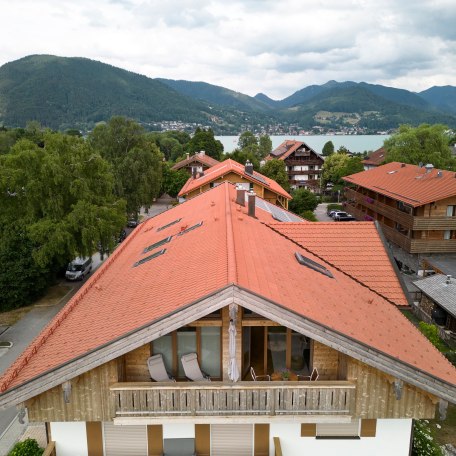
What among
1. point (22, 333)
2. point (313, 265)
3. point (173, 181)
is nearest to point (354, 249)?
point (313, 265)

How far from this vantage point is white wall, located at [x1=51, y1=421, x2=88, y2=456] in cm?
1148

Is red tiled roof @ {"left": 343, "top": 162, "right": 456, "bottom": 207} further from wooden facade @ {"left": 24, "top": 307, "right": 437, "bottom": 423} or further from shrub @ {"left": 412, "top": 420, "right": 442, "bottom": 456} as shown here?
wooden facade @ {"left": 24, "top": 307, "right": 437, "bottom": 423}

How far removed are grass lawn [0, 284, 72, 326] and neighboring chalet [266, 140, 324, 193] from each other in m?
54.1

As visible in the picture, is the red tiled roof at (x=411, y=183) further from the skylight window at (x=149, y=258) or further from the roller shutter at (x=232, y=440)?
the roller shutter at (x=232, y=440)

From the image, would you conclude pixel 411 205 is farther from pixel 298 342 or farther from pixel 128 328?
pixel 128 328

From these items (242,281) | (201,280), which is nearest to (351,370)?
(242,281)

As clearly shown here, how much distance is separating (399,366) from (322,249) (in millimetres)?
7890

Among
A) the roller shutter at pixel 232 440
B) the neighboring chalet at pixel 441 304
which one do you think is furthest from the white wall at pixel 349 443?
the neighboring chalet at pixel 441 304

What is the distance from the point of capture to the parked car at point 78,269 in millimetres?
33344

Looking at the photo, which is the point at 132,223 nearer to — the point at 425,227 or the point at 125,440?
the point at 425,227

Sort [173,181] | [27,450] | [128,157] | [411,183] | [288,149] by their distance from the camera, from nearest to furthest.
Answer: [27,450] < [411,183] < [128,157] < [173,181] < [288,149]

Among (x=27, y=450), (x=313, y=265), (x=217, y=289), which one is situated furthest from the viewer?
(x=313, y=265)

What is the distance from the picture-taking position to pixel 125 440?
460 inches

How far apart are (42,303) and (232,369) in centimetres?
2272
